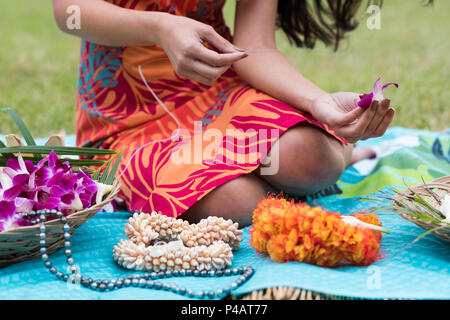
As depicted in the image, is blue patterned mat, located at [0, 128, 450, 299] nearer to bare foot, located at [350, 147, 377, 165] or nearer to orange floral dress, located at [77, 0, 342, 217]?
orange floral dress, located at [77, 0, 342, 217]

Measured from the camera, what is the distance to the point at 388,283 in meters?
0.96

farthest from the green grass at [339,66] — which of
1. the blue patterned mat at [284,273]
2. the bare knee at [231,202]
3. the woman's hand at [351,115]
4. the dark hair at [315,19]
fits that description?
the blue patterned mat at [284,273]

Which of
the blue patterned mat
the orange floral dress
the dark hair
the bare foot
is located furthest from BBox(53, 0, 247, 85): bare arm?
the bare foot

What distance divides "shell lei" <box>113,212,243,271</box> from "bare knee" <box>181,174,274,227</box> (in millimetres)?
147

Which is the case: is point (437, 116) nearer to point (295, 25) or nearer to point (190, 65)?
point (295, 25)

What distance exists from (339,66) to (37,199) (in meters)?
2.93

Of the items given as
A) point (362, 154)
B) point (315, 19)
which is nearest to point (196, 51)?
point (315, 19)

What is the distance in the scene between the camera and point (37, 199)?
43.2 inches

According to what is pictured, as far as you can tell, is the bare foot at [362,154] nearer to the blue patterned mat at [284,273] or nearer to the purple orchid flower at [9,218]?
the blue patterned mat at [284,273]

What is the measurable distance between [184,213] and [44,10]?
Result: 6.04 metres

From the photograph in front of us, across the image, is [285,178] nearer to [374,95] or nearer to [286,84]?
[286,84]

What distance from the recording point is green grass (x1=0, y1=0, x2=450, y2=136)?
253 cm

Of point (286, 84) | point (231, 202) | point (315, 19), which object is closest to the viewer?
point (231, 202)
